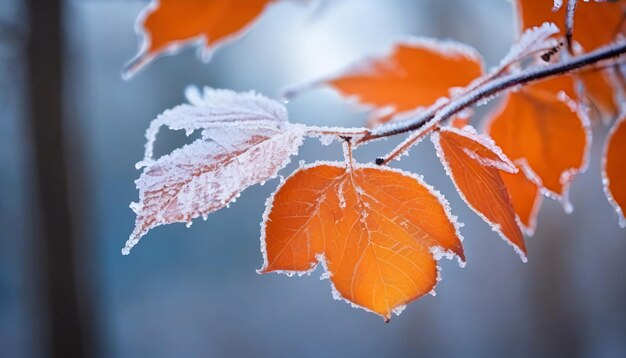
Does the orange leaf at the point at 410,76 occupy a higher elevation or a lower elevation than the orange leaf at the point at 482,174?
higher

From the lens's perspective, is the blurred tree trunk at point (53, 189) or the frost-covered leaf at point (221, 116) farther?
the blurred tree trunk at point (53, 189)

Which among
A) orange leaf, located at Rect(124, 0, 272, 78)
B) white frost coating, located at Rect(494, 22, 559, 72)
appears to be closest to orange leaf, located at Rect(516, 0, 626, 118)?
white frost coating, located at Rect(494, 22, 559, 72)

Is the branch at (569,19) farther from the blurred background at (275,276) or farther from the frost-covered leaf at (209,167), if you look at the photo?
the blurred background at (275,276)

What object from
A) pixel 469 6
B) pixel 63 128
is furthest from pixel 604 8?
pixel 469 6

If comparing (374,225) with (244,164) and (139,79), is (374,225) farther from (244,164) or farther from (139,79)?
(139,79)

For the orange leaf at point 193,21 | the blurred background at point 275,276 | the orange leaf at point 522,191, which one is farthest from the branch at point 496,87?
the blurred background at point 275,276

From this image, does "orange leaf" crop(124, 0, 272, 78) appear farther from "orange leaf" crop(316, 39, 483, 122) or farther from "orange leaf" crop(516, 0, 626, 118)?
"orange leaf" crop(516, 0, 626, 118)

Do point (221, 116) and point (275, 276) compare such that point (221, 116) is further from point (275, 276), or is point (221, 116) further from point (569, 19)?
point (275, 276)
